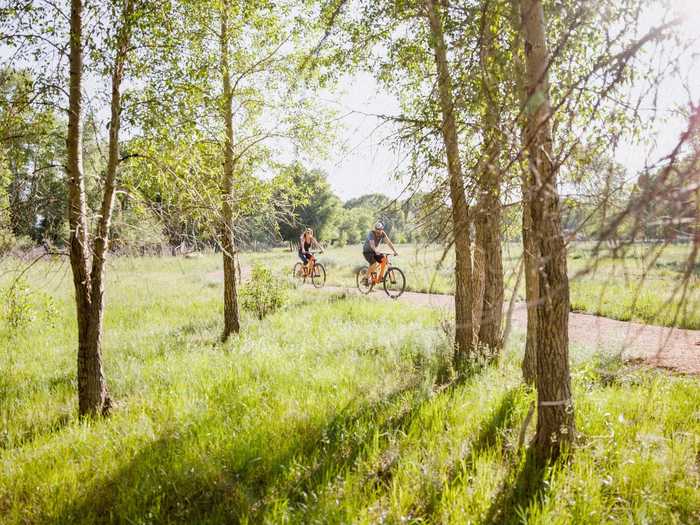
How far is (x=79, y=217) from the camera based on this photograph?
15.7ft

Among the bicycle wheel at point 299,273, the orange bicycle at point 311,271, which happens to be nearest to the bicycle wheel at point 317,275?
the orange bicycle at point 311,271

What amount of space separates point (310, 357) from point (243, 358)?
1.14 metres

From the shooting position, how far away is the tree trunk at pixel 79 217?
4766 millimetres

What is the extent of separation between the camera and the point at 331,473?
3.59 meters

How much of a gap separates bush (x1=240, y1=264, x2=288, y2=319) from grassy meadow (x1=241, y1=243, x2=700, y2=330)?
2.72 metres

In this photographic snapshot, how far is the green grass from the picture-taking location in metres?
3.18

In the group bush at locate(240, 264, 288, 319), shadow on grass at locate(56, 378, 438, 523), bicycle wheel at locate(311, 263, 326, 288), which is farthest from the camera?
bicycle wheel at locate(311, 263, 326, 288)

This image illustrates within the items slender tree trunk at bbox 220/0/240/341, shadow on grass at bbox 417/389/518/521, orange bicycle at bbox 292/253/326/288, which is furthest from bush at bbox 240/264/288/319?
shadow on grass at bbox 417/389/518/521

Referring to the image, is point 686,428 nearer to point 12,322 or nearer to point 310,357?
point 310,357

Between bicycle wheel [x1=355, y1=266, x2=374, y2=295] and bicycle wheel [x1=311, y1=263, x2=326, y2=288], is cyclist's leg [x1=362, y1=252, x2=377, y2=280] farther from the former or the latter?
bicycle wheel [x1=311, y1=263, x2=326, y2=288]

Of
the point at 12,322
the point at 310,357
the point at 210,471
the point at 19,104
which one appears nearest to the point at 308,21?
the point at 19,104

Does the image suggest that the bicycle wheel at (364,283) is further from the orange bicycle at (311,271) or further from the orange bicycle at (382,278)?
the orange bicycle at (311,271)

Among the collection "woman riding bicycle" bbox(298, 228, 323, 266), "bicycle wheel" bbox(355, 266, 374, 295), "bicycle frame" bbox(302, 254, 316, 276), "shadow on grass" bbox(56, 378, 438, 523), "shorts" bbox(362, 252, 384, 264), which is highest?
"woman riding bicycle" bbox(298, 228, 323, 266)

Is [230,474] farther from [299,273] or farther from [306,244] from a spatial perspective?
[299,273]
